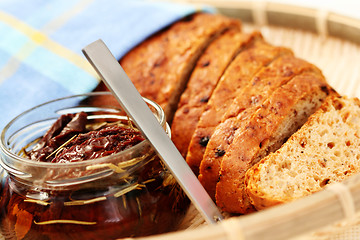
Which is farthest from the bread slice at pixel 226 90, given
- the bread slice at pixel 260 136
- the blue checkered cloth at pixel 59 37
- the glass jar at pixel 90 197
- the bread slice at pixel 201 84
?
the blue checkered cloth at pixel 59 37

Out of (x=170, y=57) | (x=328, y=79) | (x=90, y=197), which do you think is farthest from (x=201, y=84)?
(x=328, y=79)

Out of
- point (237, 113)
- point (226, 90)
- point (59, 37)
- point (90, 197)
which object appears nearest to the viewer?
point (90, 197)

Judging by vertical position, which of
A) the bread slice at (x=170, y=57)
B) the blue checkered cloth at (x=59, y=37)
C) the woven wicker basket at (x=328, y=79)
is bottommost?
the woven wicker basket at (x=328, y=79)

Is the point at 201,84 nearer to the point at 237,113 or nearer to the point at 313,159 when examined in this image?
the point at 237,113

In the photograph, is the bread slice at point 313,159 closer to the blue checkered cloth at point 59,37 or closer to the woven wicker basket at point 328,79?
the woven wicker basket at point 328,79

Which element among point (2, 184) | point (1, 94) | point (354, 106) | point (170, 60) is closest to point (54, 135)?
point (2, 184)

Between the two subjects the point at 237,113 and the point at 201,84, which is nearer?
the point at 237,113

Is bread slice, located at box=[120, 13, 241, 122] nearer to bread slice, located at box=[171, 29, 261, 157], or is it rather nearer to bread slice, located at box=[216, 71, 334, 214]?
bread slice, located at box=[171, 29, 261, 157]

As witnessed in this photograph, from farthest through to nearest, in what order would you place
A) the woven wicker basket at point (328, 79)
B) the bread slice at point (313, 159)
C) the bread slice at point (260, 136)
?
the bread slice at point (260, 136) → the bread slice at point (313, 159) → the woven wicker basket at point (328, 79)
